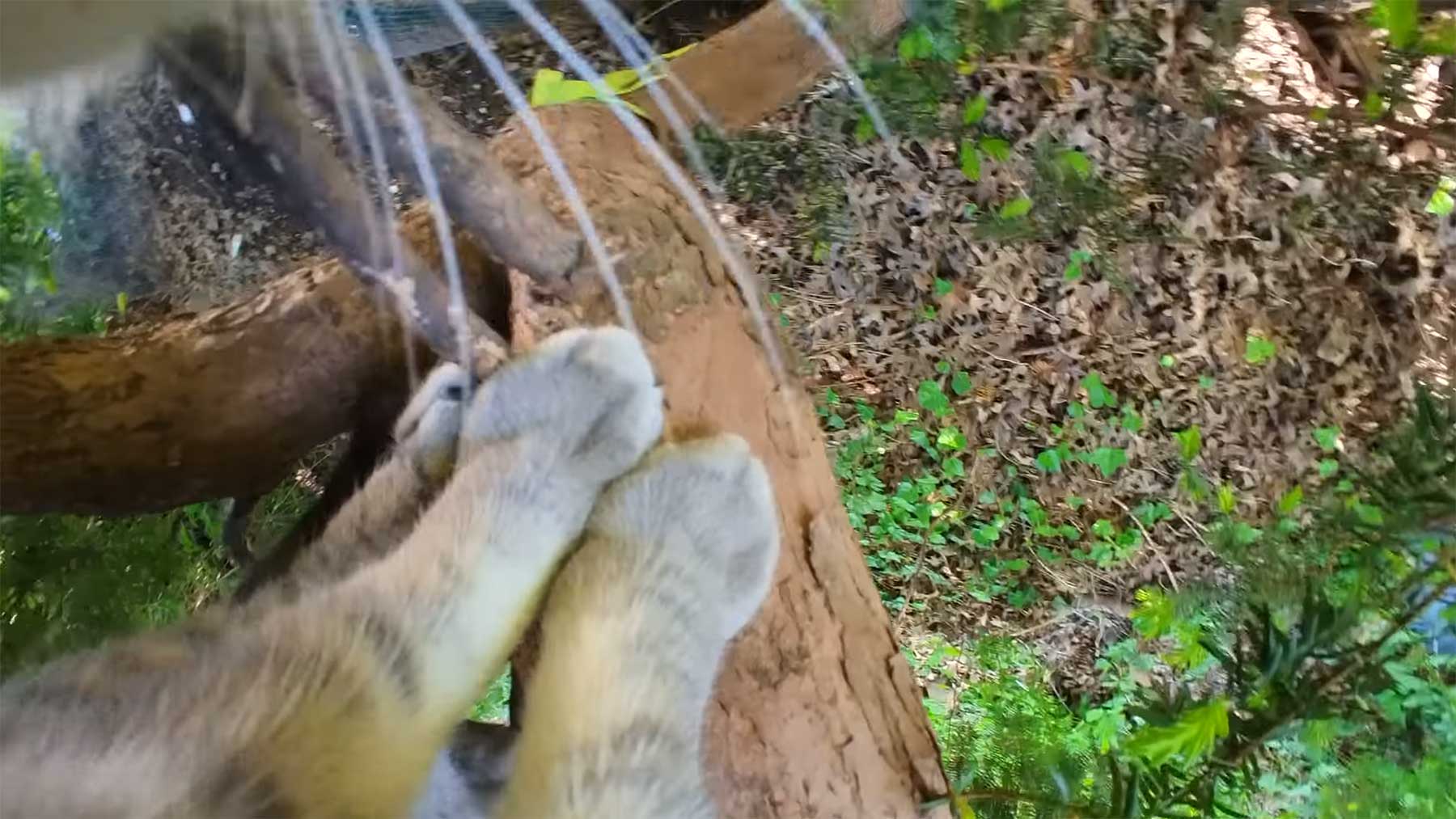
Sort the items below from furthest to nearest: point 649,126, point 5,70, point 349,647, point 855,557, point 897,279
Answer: point 897,279, point 855,557, point 649,126, point 349,647, point 5,70

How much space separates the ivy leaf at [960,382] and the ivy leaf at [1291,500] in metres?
0.43

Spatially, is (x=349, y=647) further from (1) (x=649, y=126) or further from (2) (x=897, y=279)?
(2) (x=897, y=279)

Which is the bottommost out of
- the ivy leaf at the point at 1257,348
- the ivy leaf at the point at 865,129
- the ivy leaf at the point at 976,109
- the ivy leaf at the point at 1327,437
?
the ivy leaf at the point at 1327,437

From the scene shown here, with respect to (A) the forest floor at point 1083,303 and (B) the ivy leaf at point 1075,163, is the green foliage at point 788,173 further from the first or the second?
(B) the ivy leaf at point 1075,163

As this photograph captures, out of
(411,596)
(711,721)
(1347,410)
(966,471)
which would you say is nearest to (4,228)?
(411,596)

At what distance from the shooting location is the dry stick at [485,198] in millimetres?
666

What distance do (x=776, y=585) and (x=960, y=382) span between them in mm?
735

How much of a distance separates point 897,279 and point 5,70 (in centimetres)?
124

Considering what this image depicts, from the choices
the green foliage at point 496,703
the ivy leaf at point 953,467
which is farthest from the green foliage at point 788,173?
the green foliage at point 496,703

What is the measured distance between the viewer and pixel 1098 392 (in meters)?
1.56

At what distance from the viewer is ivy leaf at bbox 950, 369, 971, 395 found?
155 cm

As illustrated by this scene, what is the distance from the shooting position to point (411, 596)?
0.78 meters

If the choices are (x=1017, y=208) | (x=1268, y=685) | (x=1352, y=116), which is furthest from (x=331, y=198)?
(x=1352, y=116)

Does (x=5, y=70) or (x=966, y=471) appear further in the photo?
(x=966, y=471)
